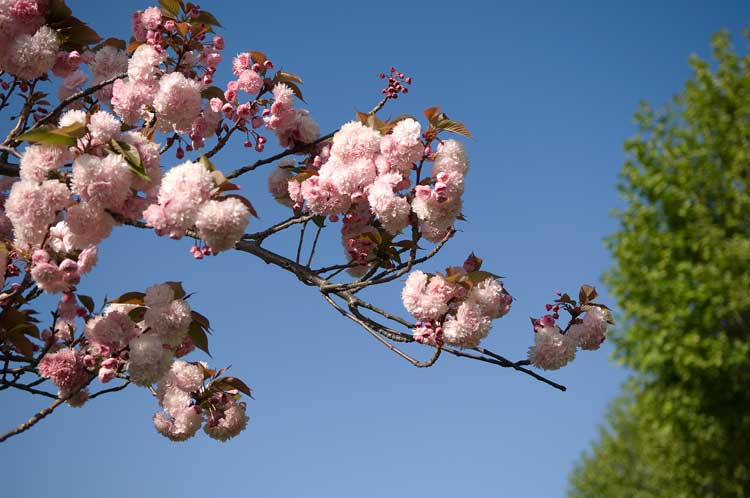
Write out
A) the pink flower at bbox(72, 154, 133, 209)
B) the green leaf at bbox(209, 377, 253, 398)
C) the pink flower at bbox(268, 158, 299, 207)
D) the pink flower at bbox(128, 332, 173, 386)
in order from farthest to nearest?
the pink flower at bbox(268, 158, 299, 207) → the green leaf at bbox(209, 377, 253, 398) → the pink flower at bbox(128, 332, 173, 386) → the pink flower at bbox(72, 154, 133, 209)

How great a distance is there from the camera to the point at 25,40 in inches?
154

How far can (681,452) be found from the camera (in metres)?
5.70

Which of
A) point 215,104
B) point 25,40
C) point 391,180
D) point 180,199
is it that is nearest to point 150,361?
point 180,199

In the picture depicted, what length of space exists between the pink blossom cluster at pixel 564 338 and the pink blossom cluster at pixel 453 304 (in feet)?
1.41

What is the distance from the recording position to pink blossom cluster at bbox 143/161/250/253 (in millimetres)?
2764

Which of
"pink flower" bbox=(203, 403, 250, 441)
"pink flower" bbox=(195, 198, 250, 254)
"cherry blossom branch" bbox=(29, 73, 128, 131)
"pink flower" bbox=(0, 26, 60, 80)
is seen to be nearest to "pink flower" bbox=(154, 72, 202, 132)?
"cherry blossom branch" bbox=(29, 73, 128, 131)

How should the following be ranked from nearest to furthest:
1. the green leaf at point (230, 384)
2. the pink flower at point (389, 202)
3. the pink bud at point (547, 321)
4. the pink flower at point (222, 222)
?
the pink flower at point (222, 222) < the pink flower at point (389, 202) < the pink bud at point (547, 321) < the green leaf at point (230, 384)

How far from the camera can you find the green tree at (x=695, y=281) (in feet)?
16.7

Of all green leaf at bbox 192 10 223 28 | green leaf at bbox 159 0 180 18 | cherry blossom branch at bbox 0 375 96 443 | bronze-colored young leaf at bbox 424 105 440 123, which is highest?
green leaf at bbox 159 0 180 18

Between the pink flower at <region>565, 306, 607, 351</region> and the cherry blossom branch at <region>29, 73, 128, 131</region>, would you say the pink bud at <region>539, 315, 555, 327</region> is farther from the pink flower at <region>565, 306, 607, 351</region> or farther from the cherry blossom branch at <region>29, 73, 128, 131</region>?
the cherry blossom branch at <region>29, 73, 128, 131</region>

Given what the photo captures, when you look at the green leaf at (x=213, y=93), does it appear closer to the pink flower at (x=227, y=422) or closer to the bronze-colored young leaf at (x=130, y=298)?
the bronze-colored young leaf at (x=130, y=298)

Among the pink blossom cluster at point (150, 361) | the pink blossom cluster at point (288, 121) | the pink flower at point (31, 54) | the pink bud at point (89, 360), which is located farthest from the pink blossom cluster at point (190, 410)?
the pink flower at point (31, 54)

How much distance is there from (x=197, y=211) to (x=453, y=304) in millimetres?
1513

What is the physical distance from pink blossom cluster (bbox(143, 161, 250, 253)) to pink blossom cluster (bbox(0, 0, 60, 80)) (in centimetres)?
177
